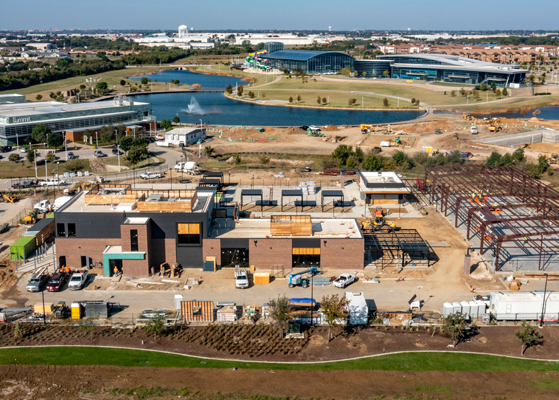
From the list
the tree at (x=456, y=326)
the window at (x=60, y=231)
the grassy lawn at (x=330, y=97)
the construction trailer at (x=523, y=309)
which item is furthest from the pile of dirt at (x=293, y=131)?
the tree at (x=456, y=326)

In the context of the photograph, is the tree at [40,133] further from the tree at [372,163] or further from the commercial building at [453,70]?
the commercial building at [453,70]

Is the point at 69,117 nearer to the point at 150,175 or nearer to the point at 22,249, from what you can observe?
the point at 150,175

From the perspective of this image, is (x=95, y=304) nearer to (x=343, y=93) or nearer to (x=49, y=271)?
(x=49, y=271)

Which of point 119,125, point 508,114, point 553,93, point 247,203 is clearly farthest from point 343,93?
point 247,203

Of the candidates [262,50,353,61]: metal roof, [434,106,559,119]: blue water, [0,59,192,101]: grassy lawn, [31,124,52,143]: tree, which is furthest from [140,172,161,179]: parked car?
[262,50,353,61]: metal roof

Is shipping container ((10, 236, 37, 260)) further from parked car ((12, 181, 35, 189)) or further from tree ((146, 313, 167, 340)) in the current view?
parked car ((12, 181, 35, 189))

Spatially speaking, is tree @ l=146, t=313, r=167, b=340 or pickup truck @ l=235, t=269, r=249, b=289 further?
pickup truck @ l=235, t=269, r=249, b=289
